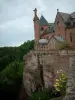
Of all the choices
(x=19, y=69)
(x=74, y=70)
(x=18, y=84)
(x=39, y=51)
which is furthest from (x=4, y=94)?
(x=74, y=70)

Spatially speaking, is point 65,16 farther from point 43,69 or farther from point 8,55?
point 8,55

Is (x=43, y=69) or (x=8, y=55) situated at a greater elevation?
(x=8, y=55)

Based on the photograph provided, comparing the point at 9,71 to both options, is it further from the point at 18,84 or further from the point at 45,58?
the point at 45,58

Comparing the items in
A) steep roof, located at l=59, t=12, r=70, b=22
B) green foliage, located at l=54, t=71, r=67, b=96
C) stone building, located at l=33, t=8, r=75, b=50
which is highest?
steep roof, located at l=59, t=12, r=70, b=22

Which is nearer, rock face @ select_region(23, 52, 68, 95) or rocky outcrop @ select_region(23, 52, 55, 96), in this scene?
rock face @ select_region(23, 52, 68, 95)

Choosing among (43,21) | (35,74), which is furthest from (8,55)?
(35,74)

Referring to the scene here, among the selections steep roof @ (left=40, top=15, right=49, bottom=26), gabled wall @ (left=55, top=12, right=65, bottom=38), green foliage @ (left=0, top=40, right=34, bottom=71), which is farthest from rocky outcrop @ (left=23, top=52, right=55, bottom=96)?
green foliage @ (left=0, top=40, right=34, bottom=71)

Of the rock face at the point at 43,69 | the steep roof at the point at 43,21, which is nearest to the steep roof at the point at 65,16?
the steep roof at the point at 43,21

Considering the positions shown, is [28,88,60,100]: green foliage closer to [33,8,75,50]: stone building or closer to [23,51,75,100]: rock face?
[23,51,75,100]: rock face

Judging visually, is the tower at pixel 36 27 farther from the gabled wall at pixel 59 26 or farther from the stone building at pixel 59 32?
the gabled wall at pixel 59 26

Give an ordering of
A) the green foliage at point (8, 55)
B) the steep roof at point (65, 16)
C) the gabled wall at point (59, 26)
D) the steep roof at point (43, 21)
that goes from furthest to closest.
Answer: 1. the green foliage at point (8, 55)
2. the steep roof at point (43, 21)
3. the steep roof at point (65, 16)
4. the gabled wall at point (59, 26)

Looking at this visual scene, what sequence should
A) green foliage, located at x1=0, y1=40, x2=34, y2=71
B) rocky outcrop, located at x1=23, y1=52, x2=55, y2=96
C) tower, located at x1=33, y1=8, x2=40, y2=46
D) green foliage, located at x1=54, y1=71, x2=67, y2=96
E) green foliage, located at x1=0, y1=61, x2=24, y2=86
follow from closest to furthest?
green foliage, located at x1=54, y1=71, x2=67, y2=96 → rocky outcrop, located at x1=23, y1=52, x2=55, y2=96 → green foliage, located at x1=0, y1=61, x2=24, y2=86 → tower, located at x1=33, y1=8, x2=40, y2=46 → green foliage, located at x1=0, y1=40, x2=34, y2=71

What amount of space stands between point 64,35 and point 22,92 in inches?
538

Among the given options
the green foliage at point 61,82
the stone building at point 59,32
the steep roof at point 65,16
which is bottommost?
the green foliage at point 61,82
